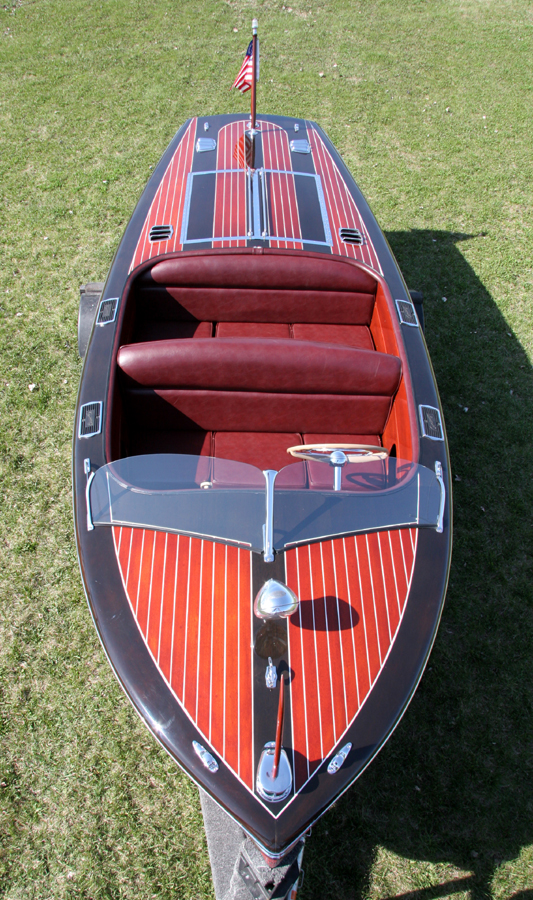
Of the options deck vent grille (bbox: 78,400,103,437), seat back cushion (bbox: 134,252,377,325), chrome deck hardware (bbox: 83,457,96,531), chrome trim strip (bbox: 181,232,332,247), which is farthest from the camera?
chrome trim strip (bbox: 181,232,332,247)

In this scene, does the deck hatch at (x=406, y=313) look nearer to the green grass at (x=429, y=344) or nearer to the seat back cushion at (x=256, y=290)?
the seat back cushion at (x=256, y=290)

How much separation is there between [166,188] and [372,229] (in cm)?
152

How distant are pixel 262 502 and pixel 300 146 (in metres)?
3.30

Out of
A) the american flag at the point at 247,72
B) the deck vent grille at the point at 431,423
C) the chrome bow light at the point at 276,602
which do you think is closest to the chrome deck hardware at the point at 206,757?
the chrome bow light at the point at 276,602

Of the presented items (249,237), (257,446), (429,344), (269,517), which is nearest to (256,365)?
(257,446)

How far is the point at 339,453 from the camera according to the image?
84.7 inches

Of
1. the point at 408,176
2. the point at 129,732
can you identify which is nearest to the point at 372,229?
the point at 408,176

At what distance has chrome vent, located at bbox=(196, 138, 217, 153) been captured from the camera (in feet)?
13.5

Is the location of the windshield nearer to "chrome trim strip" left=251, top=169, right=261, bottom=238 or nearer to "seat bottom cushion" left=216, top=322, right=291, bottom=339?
"seat bottom cushion" left=216, top=322, right=291, bottom=339

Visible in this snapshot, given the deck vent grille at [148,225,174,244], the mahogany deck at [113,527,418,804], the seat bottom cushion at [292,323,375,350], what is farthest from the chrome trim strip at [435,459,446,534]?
the deck vent grille at [148,225,174,244]

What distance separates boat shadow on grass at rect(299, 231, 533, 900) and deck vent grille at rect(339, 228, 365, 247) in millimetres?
1343

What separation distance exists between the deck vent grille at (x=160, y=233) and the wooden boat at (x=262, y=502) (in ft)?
0.09

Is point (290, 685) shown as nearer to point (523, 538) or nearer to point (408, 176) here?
point (523, 538)

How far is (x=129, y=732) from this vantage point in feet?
8.81
